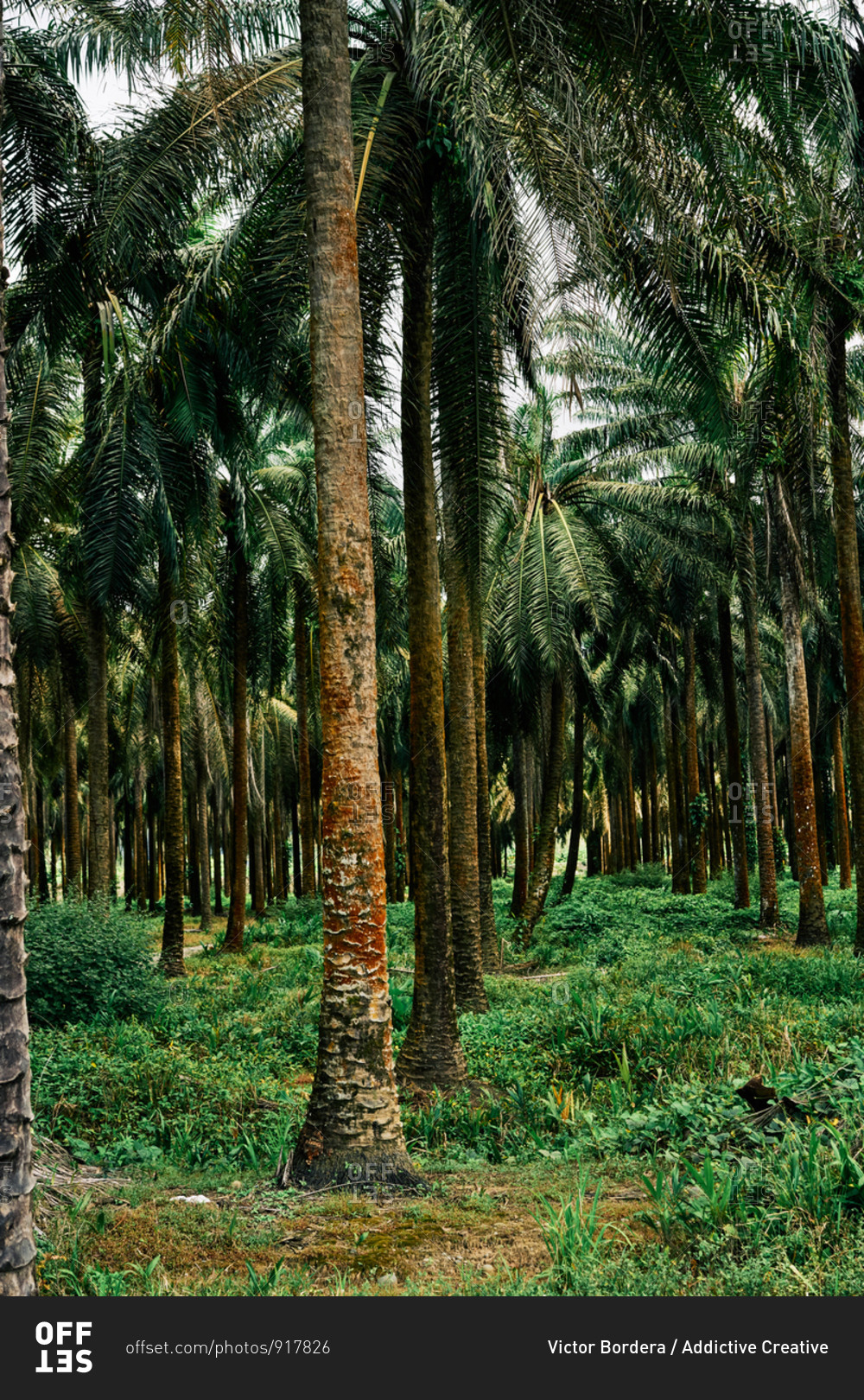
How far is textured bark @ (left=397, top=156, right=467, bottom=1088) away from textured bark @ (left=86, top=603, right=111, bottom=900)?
7033mm

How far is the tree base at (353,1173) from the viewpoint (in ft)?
19.0

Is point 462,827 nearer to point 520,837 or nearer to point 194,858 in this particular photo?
point 520,837

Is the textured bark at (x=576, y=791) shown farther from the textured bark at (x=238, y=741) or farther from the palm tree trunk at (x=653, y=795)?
the palm tree trunk at (x=653, y=795)

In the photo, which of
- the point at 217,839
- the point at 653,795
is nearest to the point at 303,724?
the point at 217,839

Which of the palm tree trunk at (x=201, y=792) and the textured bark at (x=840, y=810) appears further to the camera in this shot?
the textured bark at (x=840, y=810)

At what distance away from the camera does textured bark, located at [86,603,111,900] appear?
14594mm

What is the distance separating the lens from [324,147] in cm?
646

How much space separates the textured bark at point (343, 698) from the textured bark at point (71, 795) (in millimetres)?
12386

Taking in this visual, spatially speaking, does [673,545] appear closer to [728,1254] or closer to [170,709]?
[170,709]

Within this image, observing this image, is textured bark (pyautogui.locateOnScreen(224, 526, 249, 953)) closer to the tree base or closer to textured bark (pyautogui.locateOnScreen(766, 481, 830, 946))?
textured bark (pyautogui.locateOnScreen(766, 481, 830, 946))

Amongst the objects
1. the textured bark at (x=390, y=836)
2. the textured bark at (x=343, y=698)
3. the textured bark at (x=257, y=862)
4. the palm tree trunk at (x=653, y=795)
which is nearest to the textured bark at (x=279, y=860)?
the textured bark at (x=257, y=862)

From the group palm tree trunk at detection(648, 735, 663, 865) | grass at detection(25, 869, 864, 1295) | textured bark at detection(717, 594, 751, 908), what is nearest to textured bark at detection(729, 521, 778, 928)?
textured bark at detection(717, 594, 751, 908)

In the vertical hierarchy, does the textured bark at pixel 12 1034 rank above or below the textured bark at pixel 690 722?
below

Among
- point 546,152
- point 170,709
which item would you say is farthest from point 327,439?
point 170,709
